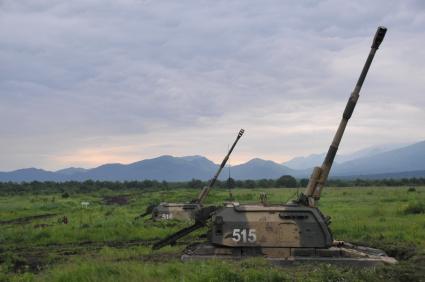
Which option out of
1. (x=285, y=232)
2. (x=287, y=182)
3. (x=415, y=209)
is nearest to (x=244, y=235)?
(x=285, y=232)

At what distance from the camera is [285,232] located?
12539 mm

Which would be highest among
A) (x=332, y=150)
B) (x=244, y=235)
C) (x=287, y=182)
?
(x=332, y=150)

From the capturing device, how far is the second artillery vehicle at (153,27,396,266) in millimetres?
12406

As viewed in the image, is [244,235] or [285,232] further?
[244,235]

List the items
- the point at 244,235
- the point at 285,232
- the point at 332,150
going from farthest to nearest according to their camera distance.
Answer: the point at 332,150, the point at 244,235, the point at 285,232

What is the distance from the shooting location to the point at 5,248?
18.5 m

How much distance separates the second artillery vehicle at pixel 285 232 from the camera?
12406 millimetres

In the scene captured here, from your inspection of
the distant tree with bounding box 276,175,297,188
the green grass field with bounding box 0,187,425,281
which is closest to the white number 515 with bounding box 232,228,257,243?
the green grass field with bounding box 0,187,425,281

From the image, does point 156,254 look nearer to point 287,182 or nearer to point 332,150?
point 332,150

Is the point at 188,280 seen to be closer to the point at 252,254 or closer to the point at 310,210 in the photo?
the point at 252,254

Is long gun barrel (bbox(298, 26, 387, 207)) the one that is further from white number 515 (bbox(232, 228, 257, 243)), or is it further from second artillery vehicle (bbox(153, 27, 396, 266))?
white number 515 (bbox(232, 228, 257, 243))

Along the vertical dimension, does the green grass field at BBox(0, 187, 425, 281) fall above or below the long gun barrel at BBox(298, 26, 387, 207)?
below

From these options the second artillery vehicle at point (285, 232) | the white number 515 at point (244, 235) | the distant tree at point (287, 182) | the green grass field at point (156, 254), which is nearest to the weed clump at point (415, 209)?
the green grass field at point (156, 254)

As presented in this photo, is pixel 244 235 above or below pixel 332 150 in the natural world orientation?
below
